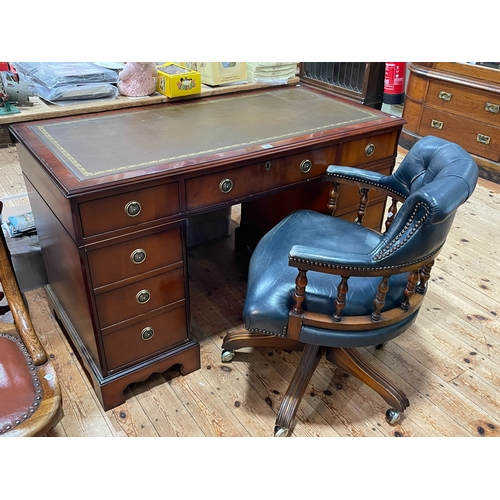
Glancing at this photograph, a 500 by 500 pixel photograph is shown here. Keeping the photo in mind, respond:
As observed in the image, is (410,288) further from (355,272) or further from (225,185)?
(225,185)

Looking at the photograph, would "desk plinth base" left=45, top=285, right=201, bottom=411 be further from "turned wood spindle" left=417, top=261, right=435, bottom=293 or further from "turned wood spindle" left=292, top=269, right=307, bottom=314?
"turned wood spindle" left=417, top=261, right=435, bottom=293

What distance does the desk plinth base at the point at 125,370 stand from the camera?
160cm

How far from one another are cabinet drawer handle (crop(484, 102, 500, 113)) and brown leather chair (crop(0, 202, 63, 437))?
10.1 feet

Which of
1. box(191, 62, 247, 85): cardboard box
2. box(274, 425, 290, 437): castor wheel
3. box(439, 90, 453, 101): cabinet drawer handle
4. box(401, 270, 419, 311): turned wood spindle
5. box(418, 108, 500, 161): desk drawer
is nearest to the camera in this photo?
box(401, 270, 419, 311): turned wood spindle

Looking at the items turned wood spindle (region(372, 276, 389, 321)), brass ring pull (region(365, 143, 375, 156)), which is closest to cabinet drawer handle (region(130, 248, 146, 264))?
turned wood spindle (region(372, 276, 389, 321))

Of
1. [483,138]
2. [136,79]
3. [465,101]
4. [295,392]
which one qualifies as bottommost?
[295,392]

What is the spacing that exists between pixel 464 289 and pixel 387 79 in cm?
232

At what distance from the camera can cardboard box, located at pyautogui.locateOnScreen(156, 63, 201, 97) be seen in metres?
1.87

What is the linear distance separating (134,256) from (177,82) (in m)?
0.81

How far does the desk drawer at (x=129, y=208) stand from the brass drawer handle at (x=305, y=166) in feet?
1.53

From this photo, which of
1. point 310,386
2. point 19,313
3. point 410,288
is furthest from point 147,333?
point 410,288

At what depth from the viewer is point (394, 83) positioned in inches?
157

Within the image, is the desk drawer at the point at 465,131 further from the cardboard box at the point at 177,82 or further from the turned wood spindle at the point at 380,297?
the turned wood spindle at the point at 380,297

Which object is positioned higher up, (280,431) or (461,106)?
(461,106)
